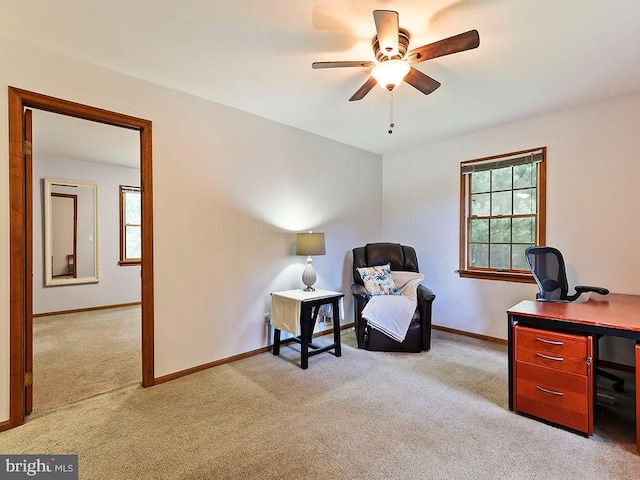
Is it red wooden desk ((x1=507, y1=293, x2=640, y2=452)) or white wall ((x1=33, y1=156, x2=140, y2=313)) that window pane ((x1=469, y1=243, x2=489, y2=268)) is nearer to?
red wooden desk ((x1=507, y1=293, x2=640, y2=452))

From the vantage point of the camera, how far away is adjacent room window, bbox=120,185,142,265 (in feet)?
19.3

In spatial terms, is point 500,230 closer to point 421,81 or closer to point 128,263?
point 421,81

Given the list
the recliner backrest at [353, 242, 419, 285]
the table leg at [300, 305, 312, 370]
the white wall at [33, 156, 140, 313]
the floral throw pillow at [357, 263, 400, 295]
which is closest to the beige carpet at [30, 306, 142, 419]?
the white wall at [33, 156, 140, 313]

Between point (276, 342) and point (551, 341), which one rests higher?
point (551, 341)

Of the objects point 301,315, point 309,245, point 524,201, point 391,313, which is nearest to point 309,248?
point 309,245

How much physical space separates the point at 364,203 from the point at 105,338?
3.84m

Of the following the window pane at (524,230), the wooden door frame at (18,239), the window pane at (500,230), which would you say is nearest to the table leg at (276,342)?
the wooden door frame at (18,239)

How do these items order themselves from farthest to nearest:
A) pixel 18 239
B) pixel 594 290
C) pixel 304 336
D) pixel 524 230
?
pixel 524 230
pixel 304 336
pixel 594 290
pixel 18 239

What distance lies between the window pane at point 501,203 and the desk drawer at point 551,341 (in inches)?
81.9

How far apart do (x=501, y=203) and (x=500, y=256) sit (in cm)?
64

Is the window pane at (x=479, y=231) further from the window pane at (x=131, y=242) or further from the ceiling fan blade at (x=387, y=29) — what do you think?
the window pane at (x=131, y=242)

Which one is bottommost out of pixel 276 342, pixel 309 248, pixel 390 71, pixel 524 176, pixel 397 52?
pixel 276 342

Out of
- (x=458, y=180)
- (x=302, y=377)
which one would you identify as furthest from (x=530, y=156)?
(x=302, y=377)

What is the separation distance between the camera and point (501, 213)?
390 centimetres
